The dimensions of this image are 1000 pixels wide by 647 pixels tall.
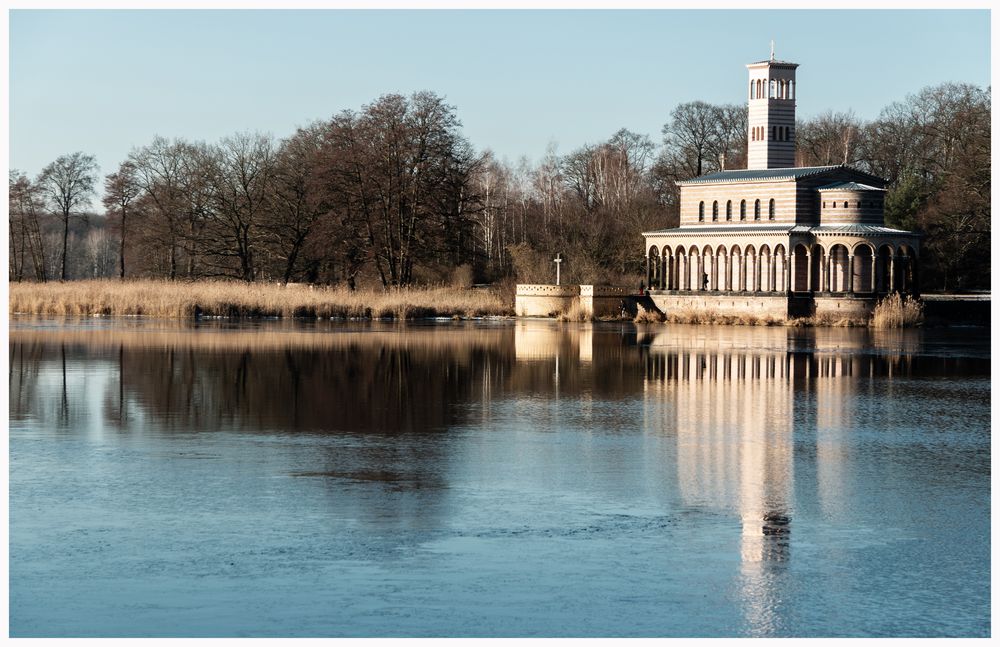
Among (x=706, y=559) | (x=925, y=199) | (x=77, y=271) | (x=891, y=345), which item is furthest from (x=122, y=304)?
(x=77, y=271)

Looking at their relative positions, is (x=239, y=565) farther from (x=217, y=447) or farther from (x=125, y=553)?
(x=217, y=447)

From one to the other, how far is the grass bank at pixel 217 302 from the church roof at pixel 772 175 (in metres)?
13.6

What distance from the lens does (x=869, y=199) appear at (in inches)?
2552

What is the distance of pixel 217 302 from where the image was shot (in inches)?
2324

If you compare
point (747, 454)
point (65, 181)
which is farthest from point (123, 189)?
point (747, 454)

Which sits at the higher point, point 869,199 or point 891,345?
point 869,199

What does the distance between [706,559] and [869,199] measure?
5522 centimetres

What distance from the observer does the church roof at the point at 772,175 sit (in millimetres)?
65812

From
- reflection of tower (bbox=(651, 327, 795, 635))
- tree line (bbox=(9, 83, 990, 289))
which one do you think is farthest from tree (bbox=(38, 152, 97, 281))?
reflection of tower (bbox=(651, 327, 795, 635))

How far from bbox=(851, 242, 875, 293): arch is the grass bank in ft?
52.9

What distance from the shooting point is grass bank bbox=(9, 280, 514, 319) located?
191ft

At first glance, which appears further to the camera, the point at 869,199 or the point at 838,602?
the point at 869,199

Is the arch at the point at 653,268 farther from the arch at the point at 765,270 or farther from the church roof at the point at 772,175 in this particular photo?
the arch at the point at 765,270

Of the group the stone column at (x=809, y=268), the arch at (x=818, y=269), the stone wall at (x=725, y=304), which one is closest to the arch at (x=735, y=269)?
the stone column at (x=809, y=268)
